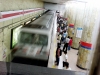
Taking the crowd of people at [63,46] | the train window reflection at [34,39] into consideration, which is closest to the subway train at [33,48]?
the train window reflection at [34,39]

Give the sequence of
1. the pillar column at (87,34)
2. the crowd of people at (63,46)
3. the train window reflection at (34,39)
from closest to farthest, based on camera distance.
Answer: the train window reflection at (34,39), the crowd of people at (63,46), the pillar column at (87,34)

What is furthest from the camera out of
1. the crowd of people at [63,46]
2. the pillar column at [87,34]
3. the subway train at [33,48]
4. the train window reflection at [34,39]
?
the pillar column at [87,34]

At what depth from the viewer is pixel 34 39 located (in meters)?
4.32

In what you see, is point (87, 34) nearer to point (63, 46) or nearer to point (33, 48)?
point (63, 46)

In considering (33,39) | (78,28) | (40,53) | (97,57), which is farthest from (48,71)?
(78,28)

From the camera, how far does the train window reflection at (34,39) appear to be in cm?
428

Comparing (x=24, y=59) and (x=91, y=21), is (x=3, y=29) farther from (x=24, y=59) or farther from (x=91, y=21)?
(x=91, y=21)

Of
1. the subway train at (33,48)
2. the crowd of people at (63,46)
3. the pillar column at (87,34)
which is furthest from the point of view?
the pillar column at (87,34)

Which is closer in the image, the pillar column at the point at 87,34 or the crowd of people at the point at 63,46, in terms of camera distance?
the crowd of people at the point at 63,46

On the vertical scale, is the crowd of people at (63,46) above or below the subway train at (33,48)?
below

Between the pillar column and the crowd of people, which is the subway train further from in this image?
the pillar column

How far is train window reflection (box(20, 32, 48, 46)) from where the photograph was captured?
4277 mm

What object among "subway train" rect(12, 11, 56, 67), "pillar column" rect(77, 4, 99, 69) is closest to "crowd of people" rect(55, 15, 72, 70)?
"pillar column" rect(77, 4, 99, 69)

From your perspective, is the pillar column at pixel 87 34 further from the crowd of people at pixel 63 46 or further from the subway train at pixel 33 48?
the subway train at pixel 33 48
